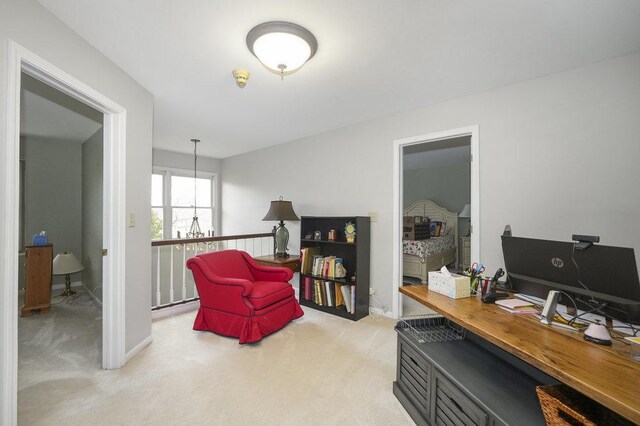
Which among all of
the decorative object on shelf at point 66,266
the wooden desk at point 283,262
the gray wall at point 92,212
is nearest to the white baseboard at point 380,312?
the wooden desk at point 283,262

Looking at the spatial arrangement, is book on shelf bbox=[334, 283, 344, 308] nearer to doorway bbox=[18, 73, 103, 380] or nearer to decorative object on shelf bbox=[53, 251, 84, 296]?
doorway bbox=[18, 73, 103, 380]

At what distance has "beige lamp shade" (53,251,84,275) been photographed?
4.02 metres

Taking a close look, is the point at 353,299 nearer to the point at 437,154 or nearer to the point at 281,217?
the point at 281,217

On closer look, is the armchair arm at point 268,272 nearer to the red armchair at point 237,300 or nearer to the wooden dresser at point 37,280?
the red armchair at point 237,300

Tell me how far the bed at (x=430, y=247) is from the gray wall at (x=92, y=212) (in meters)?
4.75

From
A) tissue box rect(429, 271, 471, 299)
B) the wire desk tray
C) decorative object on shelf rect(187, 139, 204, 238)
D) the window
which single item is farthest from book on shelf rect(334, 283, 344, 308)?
the window

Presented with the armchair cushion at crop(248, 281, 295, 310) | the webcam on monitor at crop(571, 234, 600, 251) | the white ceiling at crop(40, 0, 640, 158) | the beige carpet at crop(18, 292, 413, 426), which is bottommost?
Answer: the beige carpet at crop(18, 292, 413, 426)

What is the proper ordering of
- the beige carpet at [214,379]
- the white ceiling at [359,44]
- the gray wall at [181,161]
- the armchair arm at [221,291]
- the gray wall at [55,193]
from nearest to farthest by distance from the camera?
1. the white ceiling at [359,44]
2. the beige carpet at [214,379]
3. the armchair arm at [221,291]
4. the gray wall at [55,193]
5. the gray wall at [181,161]

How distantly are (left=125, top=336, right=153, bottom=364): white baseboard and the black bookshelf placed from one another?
1826mm

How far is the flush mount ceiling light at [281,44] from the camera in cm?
176

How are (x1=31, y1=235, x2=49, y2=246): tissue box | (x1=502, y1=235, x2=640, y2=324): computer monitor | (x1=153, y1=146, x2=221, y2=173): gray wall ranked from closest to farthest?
(x1=502, y1=235, x2=640, y2=324): computer monitor < (x1=31, y1=235, x2=49, y2=246): tissue box < (x1=153, y1=146, x2=221, y2=173): gray wall

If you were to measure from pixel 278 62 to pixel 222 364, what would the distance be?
2.42 meters

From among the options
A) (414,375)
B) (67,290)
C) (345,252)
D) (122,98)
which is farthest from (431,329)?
(67,290)

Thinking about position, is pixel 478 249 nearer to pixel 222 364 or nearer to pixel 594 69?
pixel 594 69
